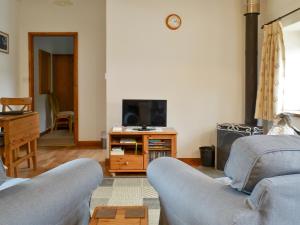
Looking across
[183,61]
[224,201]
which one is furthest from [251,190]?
[183,61]

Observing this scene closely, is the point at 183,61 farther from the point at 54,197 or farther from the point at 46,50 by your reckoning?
the point at 46,50

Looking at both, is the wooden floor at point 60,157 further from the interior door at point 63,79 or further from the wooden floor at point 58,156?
the interior door at point 63,79

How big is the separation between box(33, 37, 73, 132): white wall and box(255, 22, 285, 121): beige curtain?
4.64m

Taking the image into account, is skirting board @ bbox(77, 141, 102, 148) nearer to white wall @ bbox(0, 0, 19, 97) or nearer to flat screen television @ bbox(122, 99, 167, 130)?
white wall @ bbox(0, 0, 19, 97)

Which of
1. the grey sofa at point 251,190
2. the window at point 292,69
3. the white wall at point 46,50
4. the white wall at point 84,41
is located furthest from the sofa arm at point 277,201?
the white wall at point 46,50

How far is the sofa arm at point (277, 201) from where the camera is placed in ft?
3.56

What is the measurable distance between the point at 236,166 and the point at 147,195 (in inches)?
86.0

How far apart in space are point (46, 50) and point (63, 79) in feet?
3.70

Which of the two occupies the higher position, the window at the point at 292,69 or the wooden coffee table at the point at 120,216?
the window at the point at 292,69

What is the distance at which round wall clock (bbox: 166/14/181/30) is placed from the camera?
181 inches

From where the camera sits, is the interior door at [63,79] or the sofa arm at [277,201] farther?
the interior door at [63,79]

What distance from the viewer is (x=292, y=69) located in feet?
13.3

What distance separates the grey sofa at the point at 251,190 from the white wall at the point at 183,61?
3207 millimetres

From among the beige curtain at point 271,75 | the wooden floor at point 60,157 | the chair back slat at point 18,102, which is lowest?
the wooden floor at point 60,157
